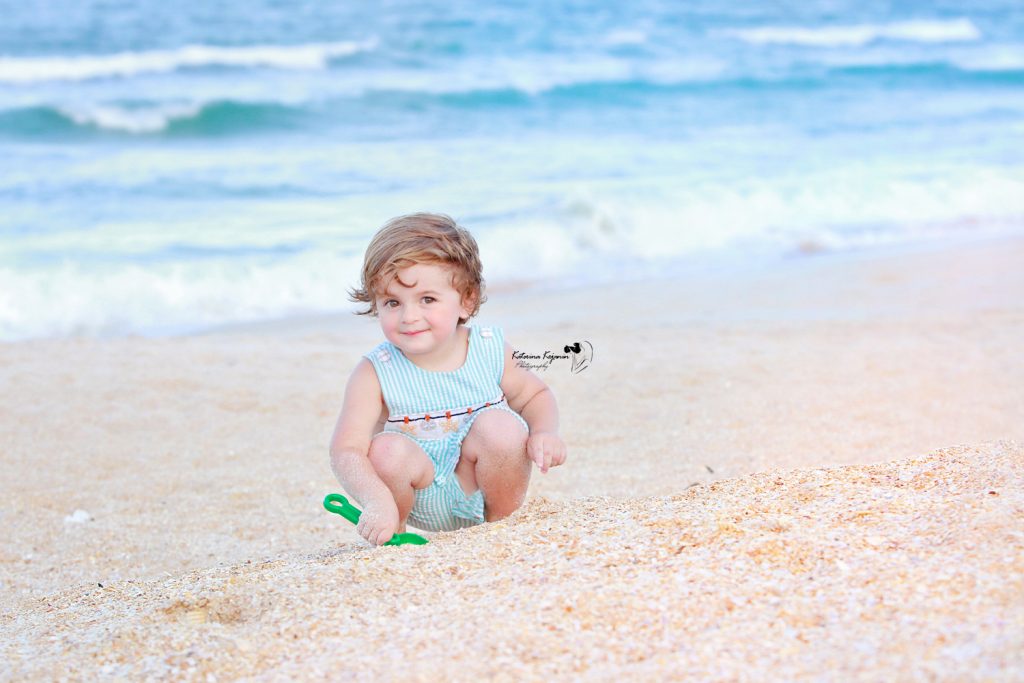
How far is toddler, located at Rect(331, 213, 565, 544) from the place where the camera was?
2.76 m

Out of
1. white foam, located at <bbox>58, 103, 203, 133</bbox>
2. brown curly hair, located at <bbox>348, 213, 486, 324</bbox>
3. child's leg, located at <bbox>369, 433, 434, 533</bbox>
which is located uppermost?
white foam, located at <bbox>58, 103, 203, 133</bbox>

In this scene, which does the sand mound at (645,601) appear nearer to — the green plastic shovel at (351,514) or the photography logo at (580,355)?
the green plastic shovel at (351,514)

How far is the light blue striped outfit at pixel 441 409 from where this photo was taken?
114 inches

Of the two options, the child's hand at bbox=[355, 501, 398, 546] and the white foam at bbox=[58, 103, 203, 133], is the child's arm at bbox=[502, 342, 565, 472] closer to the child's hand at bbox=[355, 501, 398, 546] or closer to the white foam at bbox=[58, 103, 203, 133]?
the child's hand at bbox=[355, 501, 398, 546]

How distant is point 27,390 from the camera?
527 cm

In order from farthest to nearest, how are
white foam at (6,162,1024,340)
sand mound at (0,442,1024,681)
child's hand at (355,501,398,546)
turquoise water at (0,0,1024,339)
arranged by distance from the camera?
turquoise water at (0,0,1024,339) < white foam at (6,162,1024,340) < child's hand at (355,501,398,546) < sand mound at (0,442,1024,681)

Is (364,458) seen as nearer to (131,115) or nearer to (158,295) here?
(158,295)

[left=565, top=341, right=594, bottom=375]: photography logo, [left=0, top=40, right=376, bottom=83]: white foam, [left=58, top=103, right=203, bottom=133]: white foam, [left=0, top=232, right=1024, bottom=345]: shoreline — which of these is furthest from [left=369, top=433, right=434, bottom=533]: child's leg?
[left=0, top=40, right=376, bottom=83]: white foam

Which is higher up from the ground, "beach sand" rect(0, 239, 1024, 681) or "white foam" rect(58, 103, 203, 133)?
"white foam" rect(58, 103, 203, 133)

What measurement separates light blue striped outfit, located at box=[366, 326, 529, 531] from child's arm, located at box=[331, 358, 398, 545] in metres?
0.04

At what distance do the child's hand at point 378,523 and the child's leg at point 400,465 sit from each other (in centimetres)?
10

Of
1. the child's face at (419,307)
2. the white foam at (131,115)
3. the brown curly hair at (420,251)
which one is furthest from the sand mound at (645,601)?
the white foam at (131,115)

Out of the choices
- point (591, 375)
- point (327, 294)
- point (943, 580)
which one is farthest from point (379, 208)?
point (943, 580)

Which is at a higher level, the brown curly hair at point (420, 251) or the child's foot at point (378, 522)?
the brown curly hair at point (420, 251)
